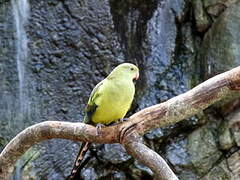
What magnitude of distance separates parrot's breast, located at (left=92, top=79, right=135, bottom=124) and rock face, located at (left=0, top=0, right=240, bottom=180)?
5.88 feet

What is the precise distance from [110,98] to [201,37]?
8.60 feet

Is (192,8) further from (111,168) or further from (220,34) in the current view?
(111,168)

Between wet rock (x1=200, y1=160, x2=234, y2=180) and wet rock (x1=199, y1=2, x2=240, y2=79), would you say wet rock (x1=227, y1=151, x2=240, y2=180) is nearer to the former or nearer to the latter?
wet rock (x1=200, y1=160, x2=234, y2=180)

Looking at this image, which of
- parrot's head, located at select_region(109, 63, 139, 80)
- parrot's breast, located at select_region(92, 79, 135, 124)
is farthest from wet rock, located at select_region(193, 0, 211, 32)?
parrot's breast, located at select_region(92, 79, 135, 124)

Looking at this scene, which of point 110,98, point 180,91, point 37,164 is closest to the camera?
point 110,98

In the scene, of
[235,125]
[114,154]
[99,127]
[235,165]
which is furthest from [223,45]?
[99,127]

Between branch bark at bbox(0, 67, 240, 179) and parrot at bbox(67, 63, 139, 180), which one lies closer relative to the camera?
branch bark at bbox(0, 67, 240, 179)

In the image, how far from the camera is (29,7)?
19.4ft

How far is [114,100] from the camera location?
3734mm

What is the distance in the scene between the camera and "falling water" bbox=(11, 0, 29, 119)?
5.66 meters

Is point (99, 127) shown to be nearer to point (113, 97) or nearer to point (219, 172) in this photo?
point (113, 97)

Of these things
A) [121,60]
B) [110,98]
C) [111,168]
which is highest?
[110,98]

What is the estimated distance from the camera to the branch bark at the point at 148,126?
3.21 meters

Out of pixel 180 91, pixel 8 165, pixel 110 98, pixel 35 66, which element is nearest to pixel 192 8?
pixel 180 91
